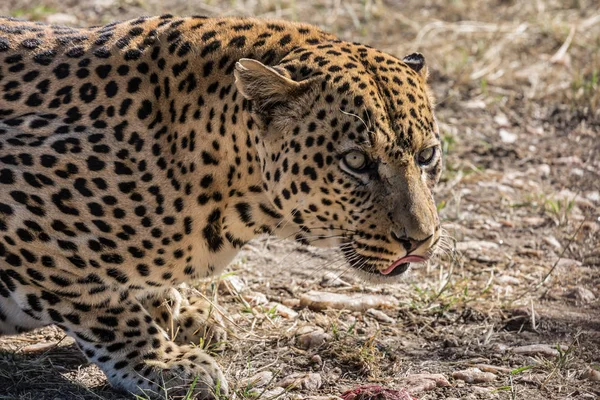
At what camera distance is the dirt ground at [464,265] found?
5934 mm

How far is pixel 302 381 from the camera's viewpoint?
19.0 ft

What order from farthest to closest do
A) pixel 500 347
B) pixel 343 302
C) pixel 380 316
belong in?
pixel 343 302, pixel 380 316, pixel 500 347

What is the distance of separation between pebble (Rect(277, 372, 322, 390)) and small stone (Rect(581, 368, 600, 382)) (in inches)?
60.0

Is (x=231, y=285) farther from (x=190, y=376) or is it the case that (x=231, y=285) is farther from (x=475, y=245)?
(x=475, y=245)

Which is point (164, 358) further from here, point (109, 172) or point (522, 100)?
point (522, 100)

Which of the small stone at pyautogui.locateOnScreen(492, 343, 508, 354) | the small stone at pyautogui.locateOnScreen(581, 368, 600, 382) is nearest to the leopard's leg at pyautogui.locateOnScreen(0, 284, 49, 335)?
the small stone at pyautogui.locateOnScreen(492, 343, 508, 354)

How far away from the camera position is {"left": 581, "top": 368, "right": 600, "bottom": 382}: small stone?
587 centimetres

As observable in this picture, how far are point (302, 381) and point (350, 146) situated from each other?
4.56 ft

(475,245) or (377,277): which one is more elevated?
→ (377,277)

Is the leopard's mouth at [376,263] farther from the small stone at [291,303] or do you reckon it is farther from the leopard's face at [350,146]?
the small stone at [291,303]

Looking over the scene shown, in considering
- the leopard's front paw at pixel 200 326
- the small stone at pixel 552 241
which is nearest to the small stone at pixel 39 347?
the leopard's front paw at pixel 200 326

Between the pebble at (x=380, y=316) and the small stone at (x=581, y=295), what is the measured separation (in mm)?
1301

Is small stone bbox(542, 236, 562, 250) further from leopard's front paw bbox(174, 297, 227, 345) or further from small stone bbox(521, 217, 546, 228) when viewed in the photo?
leopard's front paw bbox(174, 297, 227, 345)

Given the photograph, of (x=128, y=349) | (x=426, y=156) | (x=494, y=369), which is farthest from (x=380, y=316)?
(x=128, y=349)
